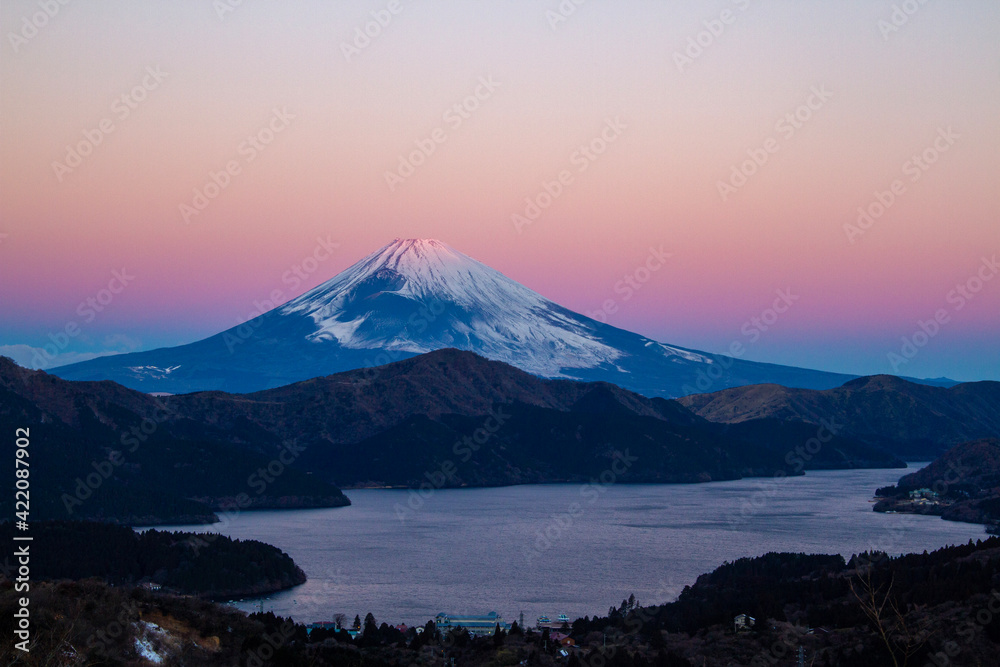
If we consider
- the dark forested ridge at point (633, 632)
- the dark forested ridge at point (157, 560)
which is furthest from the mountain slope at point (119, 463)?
the dark forested ridge at point (633, 632)

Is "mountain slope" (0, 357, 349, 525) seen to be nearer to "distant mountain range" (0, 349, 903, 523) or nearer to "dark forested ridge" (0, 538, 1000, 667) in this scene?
"distant mountain range" (0, 349, 903, 523)

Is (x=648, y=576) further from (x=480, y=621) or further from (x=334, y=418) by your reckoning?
(x=334, y=418)

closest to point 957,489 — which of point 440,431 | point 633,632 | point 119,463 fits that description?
point 440,431

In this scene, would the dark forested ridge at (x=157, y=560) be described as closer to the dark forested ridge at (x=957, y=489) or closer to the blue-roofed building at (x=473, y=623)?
the blue-roofed building at (x=473, y=623)

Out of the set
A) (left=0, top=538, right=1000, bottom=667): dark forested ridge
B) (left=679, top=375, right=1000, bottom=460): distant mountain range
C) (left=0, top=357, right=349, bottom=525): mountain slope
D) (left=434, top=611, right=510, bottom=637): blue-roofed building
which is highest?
(left=679, top=375, right=1000, bottom=460): distant mountain range

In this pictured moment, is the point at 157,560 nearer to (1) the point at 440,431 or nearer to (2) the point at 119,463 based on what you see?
(2) the point at 119,463

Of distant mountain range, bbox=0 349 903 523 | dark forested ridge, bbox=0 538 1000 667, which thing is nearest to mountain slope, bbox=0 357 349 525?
distant mountain range, bbox=0 349 903 523

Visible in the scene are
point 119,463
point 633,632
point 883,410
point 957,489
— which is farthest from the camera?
point 883,410
